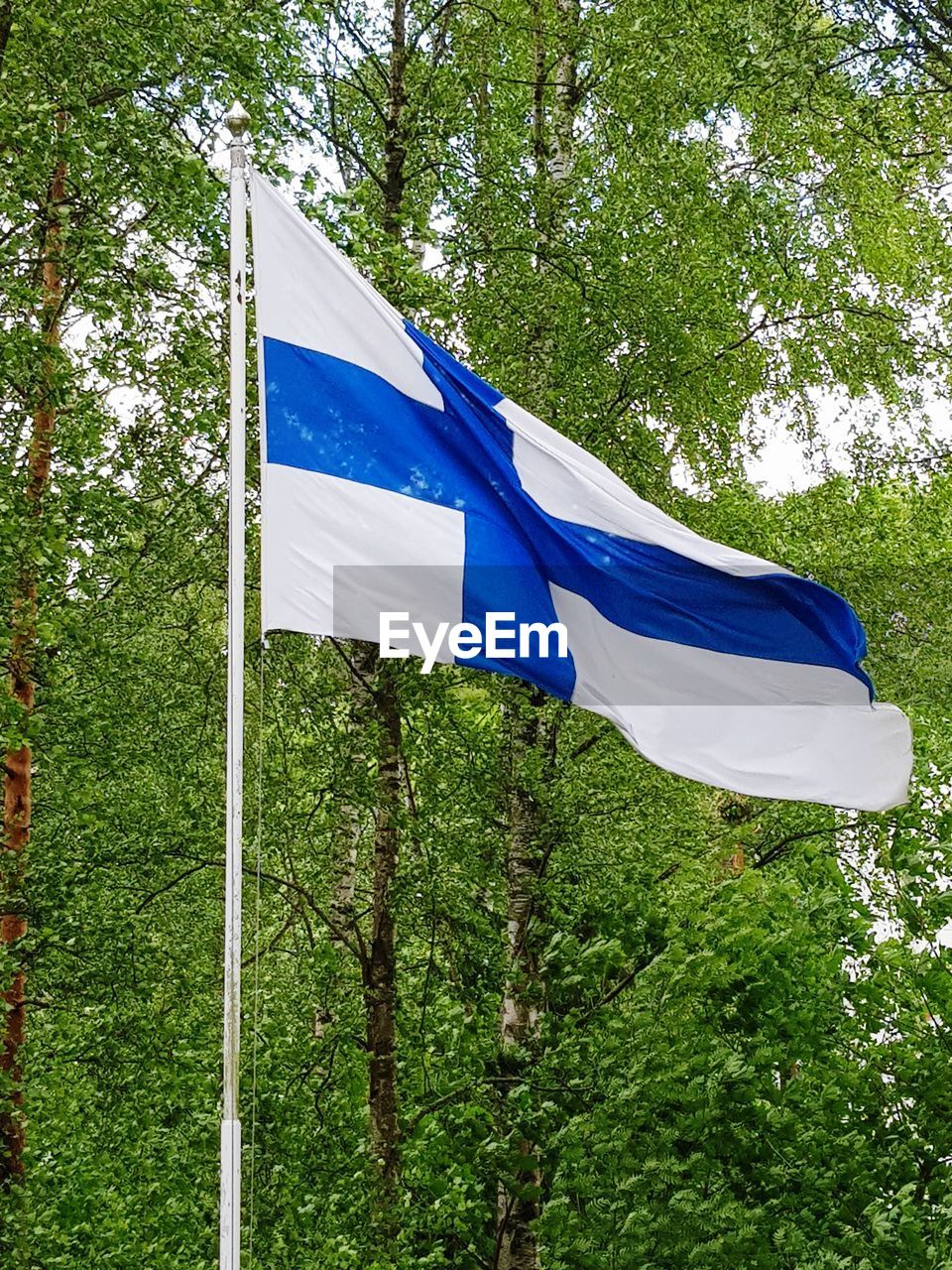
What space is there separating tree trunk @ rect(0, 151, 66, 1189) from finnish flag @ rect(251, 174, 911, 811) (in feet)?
8.72

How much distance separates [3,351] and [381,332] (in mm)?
2769

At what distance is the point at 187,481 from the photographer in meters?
8.80

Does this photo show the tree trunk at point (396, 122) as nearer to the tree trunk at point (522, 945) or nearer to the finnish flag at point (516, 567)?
the tree trunk at point (522, 945)

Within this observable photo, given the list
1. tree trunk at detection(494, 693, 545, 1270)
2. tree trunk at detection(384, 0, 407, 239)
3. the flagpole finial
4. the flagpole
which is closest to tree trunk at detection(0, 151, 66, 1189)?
tree trunk at detection(384, 0, 407, 239)

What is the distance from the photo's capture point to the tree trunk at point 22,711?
7.37 meters

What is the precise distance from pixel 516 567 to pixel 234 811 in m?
1.53

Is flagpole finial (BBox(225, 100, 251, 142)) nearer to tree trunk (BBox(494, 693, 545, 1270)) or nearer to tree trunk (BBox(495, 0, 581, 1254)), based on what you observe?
tree trunk (BBox(495, 0, 581, 1254))

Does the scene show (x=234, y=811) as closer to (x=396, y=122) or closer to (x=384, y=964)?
(x=384, y=964)

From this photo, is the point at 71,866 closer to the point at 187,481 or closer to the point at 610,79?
the point at 187,481

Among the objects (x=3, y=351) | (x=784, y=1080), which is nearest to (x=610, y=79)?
(x=3, y=351)

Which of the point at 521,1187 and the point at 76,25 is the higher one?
the point at 76,25

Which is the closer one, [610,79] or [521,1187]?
[521,1187]

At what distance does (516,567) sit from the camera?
5012mm

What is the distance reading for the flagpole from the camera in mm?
3873
